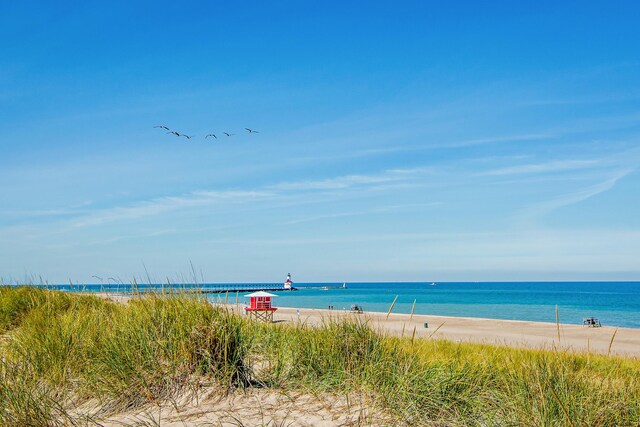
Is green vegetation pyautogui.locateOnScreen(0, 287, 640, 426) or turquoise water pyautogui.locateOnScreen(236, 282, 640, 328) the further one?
turquoise water pyautogui.locateOnScreen(236, 282, 640, 328)

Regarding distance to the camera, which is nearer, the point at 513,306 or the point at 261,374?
the point at 261,374

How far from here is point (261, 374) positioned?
5.62 metres

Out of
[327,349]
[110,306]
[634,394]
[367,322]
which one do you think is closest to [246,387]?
[327,349]

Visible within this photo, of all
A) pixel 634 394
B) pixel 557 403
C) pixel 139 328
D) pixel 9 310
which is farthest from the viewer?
pixel 9 310

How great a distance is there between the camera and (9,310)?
1045cm

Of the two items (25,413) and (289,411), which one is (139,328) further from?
(289,411)

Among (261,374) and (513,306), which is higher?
(261,374)

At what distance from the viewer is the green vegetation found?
432 cm

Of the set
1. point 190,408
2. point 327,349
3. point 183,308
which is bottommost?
point 190,408

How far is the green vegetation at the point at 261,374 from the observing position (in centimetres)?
432

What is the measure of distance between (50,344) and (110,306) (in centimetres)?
300

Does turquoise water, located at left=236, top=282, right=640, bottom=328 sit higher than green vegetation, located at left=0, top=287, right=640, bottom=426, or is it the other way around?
green vegetation, located at left=0, top=287, right=640, bottom=426

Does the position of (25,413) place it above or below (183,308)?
below

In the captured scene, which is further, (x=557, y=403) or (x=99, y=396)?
(x=99, y=396)
